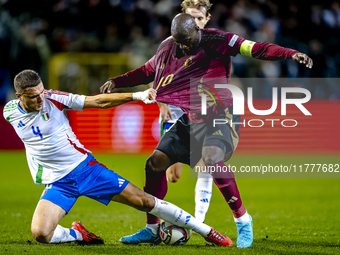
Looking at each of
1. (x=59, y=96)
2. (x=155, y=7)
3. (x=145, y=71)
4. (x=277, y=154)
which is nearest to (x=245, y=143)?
(x=277, y=154)

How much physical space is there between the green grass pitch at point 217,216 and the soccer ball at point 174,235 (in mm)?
92

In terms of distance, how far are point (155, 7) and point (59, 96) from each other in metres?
11.3

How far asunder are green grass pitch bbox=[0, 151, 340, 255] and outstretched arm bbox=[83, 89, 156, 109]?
137 centimetres

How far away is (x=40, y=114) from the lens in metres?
4.51

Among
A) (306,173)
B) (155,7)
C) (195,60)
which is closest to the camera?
(195,60)

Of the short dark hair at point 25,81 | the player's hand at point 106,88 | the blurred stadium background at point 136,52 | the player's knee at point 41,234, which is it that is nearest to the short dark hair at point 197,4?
the player's hand at point 106,88

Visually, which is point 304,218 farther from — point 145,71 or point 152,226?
point 145,71

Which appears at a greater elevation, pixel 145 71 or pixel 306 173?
pixel 145 71

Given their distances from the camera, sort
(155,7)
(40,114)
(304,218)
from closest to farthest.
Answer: (40,114), (304,218), (155,7)

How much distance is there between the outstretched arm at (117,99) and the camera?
4317 mm

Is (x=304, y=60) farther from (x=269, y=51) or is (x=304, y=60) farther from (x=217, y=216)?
(x=217, y=216)

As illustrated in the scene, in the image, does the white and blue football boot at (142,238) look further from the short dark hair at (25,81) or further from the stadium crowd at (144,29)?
the stadium crowd at (144,29)

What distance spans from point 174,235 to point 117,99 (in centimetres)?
145

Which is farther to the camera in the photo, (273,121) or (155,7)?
(155,7)
